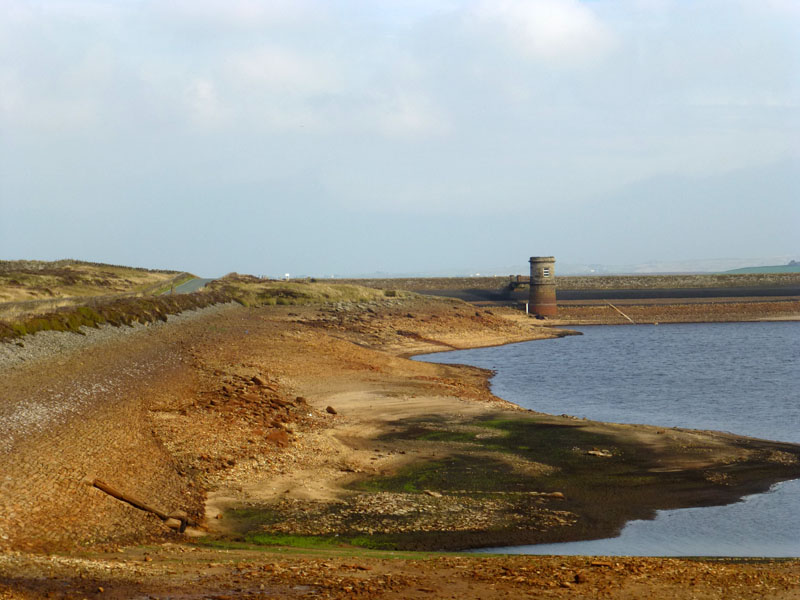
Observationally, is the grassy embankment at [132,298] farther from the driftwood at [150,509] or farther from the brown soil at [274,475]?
the driftwood at [150,509]

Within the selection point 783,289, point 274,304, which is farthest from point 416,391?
point 783,289

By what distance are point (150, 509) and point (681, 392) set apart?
2841 cm

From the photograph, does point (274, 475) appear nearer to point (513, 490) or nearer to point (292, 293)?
point (513, 490)

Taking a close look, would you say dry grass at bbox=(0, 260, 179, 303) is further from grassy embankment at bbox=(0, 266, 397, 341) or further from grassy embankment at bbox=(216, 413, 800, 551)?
grassy embankment at bbox=(216, 413, 800, 551)

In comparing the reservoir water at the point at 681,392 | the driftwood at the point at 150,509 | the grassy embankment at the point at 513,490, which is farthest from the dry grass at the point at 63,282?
the driftwood at the point at 150,509

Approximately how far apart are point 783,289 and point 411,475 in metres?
95.5

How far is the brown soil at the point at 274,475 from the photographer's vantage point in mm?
9914

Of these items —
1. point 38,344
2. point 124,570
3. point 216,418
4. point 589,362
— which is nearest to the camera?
point 124,570

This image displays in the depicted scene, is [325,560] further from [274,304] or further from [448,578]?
[274,304]

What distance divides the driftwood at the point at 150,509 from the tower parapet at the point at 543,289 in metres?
78.0

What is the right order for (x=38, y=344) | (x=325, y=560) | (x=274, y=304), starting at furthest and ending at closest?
(x=274, y=304), (x=38, y=344), (x=325, y=560)

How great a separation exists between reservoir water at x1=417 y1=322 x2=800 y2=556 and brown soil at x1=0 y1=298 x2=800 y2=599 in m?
1.14

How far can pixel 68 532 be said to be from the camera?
11.6 metres

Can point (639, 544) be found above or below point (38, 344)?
below
